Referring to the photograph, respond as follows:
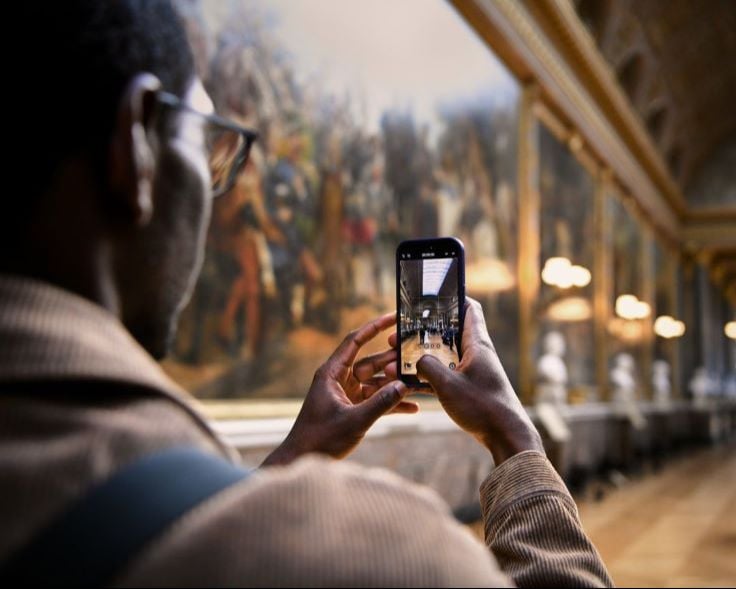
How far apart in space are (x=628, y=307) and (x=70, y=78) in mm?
20936

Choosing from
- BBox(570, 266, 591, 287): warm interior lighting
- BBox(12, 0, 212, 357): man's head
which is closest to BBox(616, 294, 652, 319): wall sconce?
BBox(570, 266, 591, 287): warm interior lighting

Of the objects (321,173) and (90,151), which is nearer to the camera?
(90,151)

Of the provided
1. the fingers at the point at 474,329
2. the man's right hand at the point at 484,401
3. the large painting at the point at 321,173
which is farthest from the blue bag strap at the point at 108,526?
the large painting at the point at 321,173

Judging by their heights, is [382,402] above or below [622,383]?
above

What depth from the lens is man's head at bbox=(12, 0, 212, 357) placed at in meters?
0.87

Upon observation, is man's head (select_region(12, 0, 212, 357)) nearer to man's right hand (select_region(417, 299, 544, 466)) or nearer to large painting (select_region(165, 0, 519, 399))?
man's right hand (select_region(417, 299, 544, 466))

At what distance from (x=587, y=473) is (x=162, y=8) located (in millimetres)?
16008

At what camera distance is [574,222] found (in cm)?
1680

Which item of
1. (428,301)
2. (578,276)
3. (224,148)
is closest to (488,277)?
(578,276)

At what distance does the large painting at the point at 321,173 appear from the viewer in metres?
6.67

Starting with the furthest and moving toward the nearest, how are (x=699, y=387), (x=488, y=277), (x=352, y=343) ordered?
(x=699, y=387), (x=488, y=277), (x=352, y=343)

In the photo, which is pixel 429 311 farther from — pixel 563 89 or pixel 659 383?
pixel 659 383

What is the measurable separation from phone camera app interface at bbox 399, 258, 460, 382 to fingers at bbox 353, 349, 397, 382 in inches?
1.0

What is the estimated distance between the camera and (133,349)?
2.79 feet
